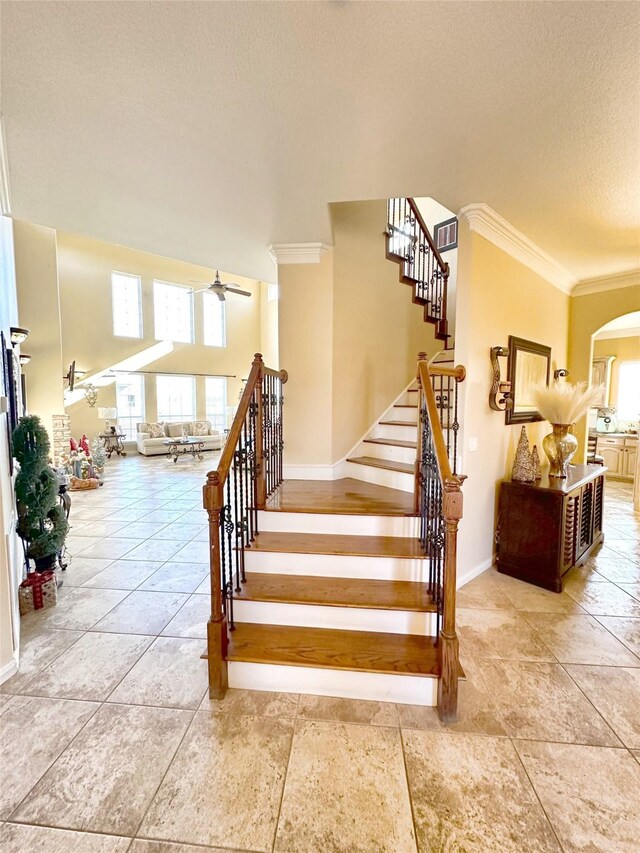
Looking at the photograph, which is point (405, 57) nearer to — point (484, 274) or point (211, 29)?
point (211, 29)

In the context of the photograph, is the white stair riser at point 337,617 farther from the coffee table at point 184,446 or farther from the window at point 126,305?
the window at point 126,305

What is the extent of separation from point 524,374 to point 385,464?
5.22ft

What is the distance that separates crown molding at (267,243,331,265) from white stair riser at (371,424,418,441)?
1.87 meters

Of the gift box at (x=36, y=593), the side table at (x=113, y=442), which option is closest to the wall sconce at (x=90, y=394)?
the side table at (x=113, y=442)

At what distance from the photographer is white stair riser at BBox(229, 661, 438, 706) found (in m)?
1.83

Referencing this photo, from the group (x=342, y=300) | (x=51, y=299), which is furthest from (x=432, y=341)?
(x=51, y=299)

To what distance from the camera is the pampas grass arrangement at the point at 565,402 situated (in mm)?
3181

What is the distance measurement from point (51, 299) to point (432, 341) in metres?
6.69

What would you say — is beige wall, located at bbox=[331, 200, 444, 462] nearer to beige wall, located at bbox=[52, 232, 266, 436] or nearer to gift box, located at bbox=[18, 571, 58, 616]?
gift box, located at bbox=[18, 571, 58, 616]

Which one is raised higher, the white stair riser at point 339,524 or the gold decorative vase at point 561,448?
the gold decorative vase at point 561,448

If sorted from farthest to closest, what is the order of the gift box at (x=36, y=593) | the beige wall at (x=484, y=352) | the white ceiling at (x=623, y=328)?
the white ceiling at (x=623, y=328)
the beige wall at (x=484, y=352)
the gift box at (x=36, y=593)

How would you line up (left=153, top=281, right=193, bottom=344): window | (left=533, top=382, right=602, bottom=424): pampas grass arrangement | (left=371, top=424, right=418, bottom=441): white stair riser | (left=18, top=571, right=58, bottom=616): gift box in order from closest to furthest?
1. (left=18, top=571, right=58, bottom=616): gift box
2. (left=533, top=382, right=602, bottom=424): pampas grass arrangement
3. (left=371, top=424, right=418, bottom=441): white stair riser
4. (left=153, top=281, right=193, bottom=344): window

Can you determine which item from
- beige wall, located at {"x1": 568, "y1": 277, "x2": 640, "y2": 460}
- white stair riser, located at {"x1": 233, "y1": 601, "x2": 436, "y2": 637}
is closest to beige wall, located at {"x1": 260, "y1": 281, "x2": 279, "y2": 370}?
beige wall, located at {"x1": 568, "y1": 277, "x2": 640, "y2": 460}

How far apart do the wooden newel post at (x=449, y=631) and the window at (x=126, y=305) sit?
10.4 meters
